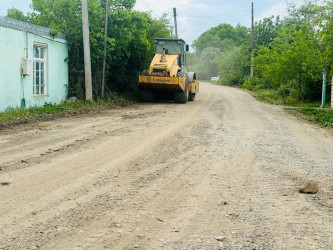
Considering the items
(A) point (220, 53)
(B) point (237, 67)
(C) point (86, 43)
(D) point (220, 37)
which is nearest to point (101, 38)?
(C) point (86, 43)

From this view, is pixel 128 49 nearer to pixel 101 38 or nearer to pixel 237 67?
pixel 101 38

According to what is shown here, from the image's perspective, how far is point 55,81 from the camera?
17516 millimetres

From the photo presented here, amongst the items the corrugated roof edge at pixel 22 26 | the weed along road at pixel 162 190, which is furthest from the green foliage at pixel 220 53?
the weed along road at pixel 162 190

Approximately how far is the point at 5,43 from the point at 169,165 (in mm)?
9209

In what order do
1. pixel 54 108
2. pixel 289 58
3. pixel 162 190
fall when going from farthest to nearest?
pixel 289 58, pixel 54 108, pixel 162 190

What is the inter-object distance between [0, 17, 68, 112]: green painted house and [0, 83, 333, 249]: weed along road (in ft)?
14.4

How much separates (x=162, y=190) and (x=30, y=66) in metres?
11.1

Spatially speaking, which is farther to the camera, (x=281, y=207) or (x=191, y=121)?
(x=191, y=121)

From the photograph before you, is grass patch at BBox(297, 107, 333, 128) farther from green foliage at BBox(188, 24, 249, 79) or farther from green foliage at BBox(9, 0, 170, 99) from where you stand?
green foliage at BBox(188, 24, 249, 79)

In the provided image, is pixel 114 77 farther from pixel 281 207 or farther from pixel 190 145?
pixel 281 207

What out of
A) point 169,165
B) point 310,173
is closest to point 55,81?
point 169,165

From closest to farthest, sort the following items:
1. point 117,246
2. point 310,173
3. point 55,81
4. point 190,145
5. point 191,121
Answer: point 117,246 < point 310,173 < point 190,145 < point 191,121 < point 55,81

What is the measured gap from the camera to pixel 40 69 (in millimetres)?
16562

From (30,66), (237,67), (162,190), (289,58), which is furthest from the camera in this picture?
(237,67)
